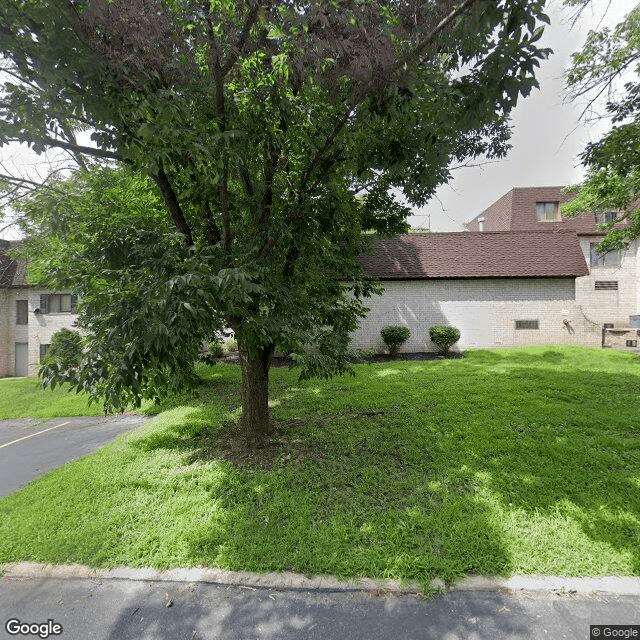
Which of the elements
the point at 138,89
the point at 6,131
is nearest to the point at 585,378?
the point at 138,89

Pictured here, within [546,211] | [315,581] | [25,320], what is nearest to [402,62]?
[315,581]

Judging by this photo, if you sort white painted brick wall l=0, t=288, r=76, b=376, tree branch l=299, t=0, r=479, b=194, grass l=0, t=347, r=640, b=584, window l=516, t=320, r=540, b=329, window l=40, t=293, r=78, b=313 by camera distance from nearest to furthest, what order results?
tree branch l=299, t=0, r=479, b=194 < grass l=0, t=347, r=640, b=584 < window l=516, t=320, r=540, b=329 < window l=40, t=293, r=78, b=313 < white painted brick wall l=0, t=288, r=76, b=376

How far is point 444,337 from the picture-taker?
1374cm

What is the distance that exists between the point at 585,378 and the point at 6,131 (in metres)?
11.3

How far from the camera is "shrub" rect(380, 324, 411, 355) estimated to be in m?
14.0

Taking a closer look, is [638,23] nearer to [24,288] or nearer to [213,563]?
Result: [213,563]

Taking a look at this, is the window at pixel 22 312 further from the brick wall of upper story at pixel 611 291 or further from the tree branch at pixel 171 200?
the brick wall of upper story at pixel 611 291

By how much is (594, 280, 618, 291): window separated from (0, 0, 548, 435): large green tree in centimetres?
2158

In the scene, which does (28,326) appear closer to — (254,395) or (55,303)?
(55,303)

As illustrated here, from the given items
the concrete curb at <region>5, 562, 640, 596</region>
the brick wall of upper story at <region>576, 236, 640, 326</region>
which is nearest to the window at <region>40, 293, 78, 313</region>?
the concrete curb at <region>5, 562, 640, 596</region>

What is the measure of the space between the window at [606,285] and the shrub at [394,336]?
14886 mm

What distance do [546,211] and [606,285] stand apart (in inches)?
233

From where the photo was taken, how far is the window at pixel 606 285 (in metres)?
20.7

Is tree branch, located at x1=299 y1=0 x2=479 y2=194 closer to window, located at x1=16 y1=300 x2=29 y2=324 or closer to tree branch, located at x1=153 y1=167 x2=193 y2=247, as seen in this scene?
tree branch, located at x1=153 y1=167 x2=193 y2=247
